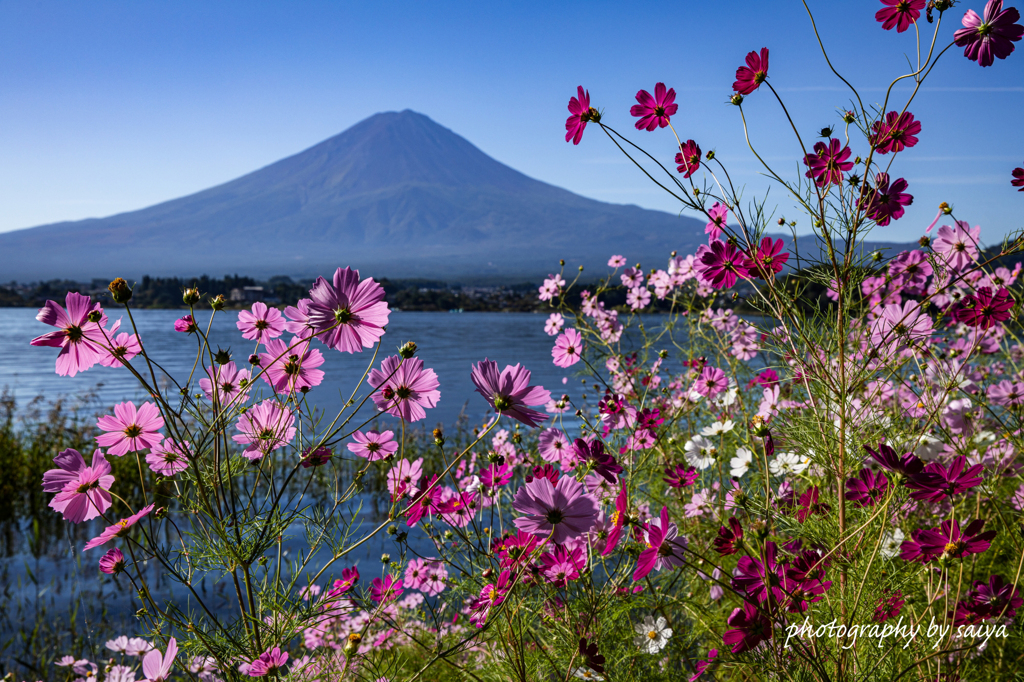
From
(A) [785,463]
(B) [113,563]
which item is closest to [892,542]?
(A) [785,463]

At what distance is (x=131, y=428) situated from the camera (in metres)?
0.95

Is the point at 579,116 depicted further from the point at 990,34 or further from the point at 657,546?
the point at 657,546

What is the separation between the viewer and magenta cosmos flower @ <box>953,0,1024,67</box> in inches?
35.1

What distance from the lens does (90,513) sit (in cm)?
90

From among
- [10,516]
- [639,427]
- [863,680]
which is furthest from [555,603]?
[10,516]

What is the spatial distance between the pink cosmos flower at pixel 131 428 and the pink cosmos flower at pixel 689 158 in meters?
0.95

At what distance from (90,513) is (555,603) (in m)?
0.97

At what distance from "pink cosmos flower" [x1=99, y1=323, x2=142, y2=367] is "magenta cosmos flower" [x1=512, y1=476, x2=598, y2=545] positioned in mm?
550

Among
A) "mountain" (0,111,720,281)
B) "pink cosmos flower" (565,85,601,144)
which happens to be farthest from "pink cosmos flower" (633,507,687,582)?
"mountain" (0,111,720,281)

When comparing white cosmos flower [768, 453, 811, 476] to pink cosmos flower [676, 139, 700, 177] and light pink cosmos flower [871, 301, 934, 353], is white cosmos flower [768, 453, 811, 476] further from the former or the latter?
pink cosmos flower [676, 139, 700, 177]

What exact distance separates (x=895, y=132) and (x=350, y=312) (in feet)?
3.15

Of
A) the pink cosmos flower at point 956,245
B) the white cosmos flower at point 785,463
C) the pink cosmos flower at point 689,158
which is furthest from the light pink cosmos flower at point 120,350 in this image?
the pink cosmos flower at point 956,245

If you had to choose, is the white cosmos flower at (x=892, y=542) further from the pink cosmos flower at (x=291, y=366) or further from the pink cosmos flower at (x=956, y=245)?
the pink cosmos flower at (x=291, y=366)

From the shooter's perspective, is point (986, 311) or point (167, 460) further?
point (986, 311)
